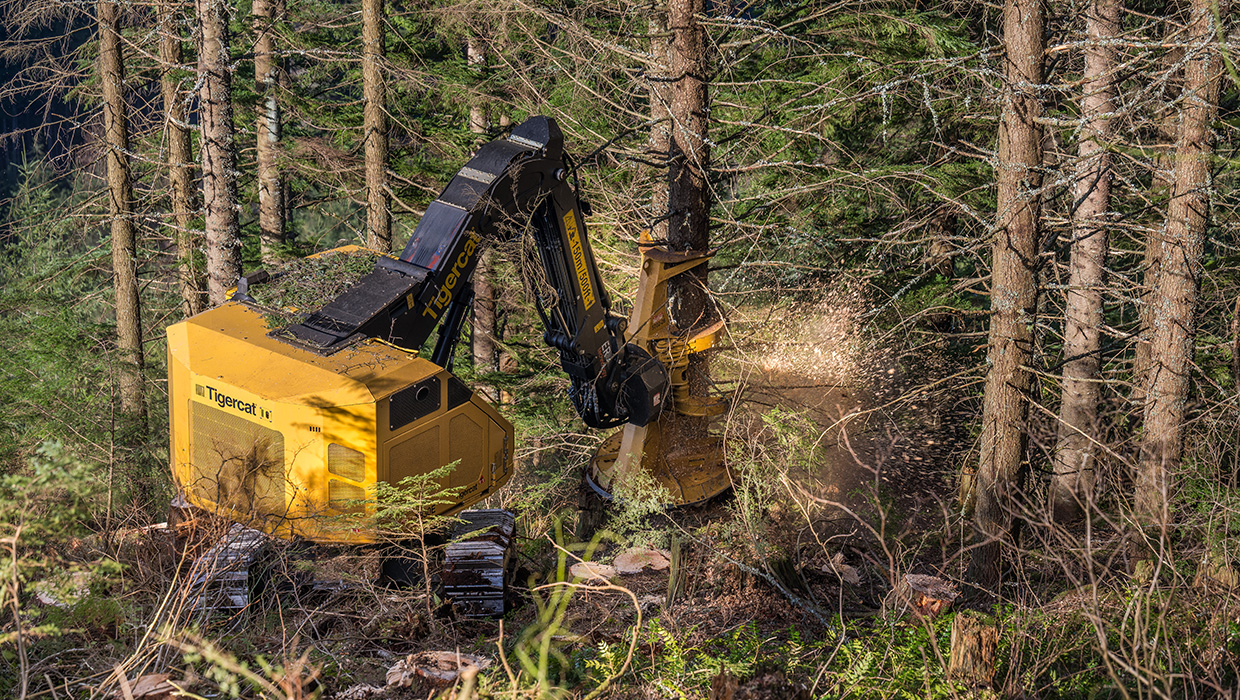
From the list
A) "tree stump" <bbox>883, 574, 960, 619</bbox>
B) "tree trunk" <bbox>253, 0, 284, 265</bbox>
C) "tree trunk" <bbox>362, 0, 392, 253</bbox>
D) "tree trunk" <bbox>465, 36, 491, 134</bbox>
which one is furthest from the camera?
"tree trunk" <bbox>253, 0, 284, 265</bbox>

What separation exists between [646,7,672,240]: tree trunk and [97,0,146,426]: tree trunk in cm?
778

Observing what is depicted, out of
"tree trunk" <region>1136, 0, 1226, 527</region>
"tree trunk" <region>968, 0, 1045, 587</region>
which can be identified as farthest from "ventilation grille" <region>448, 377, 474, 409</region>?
"tree trunk" <region>1136, 0, 1226, 527</region>

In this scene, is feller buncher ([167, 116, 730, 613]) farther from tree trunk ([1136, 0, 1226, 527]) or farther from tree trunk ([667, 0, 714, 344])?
tree trunk ([1136, 0, 1226, 527])

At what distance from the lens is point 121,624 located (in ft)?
19.0

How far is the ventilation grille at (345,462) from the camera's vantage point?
6.48m

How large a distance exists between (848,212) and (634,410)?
4.87 m

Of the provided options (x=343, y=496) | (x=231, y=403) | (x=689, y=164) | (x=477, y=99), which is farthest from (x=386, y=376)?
(x=477, y=99)

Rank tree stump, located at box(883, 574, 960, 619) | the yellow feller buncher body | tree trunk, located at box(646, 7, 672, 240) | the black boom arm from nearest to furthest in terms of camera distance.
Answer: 1. tree stump, located at box(883, 574, 960, 619)
2. the yellow feller buncher body
3. the black boom arm
4. tree trunk, located at box(646, 7, 672, 240)

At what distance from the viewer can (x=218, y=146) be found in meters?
9.98

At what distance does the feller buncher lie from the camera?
21.4ft

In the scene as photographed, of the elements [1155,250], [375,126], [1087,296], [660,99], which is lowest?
A: [1087,296]

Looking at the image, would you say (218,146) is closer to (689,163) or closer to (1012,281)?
(689,163)

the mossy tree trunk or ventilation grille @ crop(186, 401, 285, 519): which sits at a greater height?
the mossy tree trunk

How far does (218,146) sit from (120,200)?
513cm
